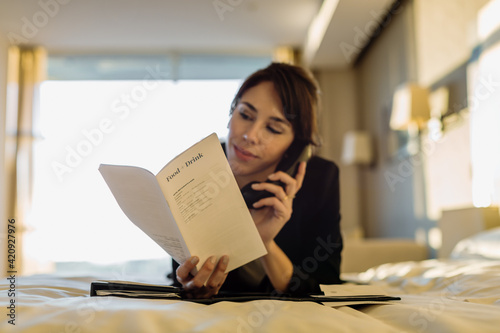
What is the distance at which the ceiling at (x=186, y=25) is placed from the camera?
446 cm

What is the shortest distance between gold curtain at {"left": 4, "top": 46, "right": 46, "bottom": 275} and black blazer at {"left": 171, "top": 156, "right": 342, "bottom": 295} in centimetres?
447

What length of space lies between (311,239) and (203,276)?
1.43 ft

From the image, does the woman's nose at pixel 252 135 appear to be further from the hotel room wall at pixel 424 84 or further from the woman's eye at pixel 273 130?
the hotel room wall at pixel 424 84

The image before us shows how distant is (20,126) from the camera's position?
5.35 meters

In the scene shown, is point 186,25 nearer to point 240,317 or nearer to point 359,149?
point 359,149

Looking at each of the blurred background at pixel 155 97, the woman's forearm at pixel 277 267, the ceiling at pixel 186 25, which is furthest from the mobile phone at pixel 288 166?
the ceiling at pixel 186 25

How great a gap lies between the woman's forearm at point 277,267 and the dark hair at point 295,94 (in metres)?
0.36

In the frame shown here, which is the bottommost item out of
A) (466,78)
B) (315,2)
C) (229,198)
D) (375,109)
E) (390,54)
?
(229,198)

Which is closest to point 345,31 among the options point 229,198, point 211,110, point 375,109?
point 375,109

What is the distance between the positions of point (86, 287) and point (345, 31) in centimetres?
384

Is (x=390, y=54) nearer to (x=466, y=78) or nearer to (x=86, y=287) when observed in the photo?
(x=466, y=78)

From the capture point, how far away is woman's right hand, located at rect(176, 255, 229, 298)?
3.41 feet

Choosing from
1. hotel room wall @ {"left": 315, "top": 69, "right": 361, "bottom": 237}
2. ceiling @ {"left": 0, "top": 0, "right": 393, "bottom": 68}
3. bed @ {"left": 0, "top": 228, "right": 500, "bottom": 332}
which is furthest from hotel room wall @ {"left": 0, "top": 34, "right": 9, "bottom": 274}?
bed @ {"left": 0, "top": 228, "right": 500, "bottom": 332}

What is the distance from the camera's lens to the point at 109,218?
16.5ft
